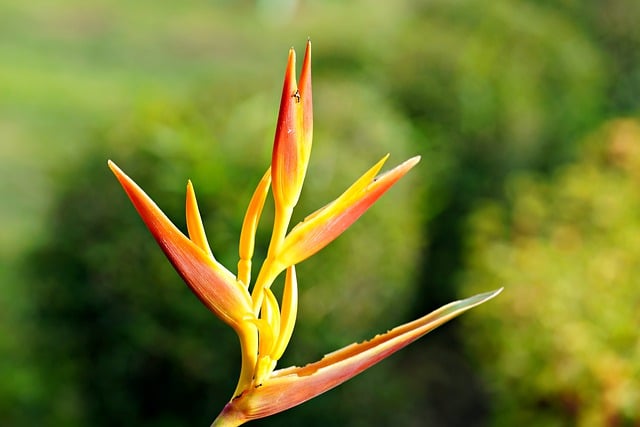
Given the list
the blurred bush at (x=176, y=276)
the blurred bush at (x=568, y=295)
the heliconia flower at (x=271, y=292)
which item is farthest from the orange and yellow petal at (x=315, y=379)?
the blurred bush at (x=176, y=276)

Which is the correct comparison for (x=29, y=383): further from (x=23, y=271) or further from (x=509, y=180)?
(x=509, y=180)

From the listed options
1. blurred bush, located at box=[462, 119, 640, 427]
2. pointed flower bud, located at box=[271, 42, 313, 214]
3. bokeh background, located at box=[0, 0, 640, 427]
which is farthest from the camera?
bokeh background, located at box=[0, 0, 640, 427]

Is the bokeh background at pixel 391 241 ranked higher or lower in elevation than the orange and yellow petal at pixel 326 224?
lower

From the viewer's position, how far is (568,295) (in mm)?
2537

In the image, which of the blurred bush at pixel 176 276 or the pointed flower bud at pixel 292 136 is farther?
the blurred bush at pixel 176 276

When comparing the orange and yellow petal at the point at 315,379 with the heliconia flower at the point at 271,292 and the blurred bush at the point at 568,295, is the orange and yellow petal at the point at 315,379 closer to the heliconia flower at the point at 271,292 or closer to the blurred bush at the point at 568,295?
the heliconia flower at the point at 271,292

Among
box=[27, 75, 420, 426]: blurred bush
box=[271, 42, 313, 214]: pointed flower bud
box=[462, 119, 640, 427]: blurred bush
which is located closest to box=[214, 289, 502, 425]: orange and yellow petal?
box=[271, 42, 313, 214]: pointed flower bud

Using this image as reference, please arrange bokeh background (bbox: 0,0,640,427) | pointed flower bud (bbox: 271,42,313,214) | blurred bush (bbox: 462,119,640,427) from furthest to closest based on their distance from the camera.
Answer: bokeh background (bbox: 0,0,640,427), blurred bush (bbox: 462,119,640,427), pointed flower bud (bbox: 271,42,313,214)

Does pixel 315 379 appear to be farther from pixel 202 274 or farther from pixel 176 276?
pixel 176 276

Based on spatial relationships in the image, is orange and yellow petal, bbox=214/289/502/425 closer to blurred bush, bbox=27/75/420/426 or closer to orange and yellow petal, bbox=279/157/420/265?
orange and yellow petal, bbox=279/157/420/265

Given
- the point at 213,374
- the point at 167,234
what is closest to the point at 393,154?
the point at 213,374

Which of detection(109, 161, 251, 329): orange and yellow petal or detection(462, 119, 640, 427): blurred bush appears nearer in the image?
detection(109, 161, 251, 329): orange and yellow petal

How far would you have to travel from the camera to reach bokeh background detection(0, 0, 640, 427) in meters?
2.47

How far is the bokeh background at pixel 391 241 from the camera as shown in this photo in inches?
97.3
